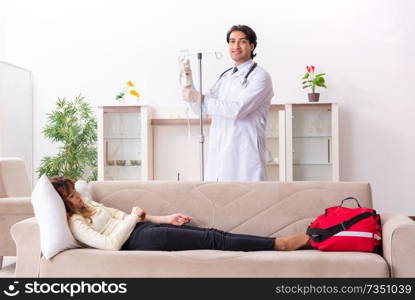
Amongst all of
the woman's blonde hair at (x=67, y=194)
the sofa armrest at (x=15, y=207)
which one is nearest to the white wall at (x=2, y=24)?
the sofa armrest at (x=15, y=207)

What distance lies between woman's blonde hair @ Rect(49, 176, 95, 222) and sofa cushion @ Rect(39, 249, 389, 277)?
29 centimetres

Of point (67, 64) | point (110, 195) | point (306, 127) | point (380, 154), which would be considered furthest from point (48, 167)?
point (380, 154)

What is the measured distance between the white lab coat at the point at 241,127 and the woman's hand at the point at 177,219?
550mm

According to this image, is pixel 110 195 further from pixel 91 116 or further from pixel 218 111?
pixel 91 116

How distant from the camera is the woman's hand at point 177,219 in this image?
325 cm

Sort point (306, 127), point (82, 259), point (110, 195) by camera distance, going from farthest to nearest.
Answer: point (306, 127) → point (110, 195) → point (82, 259)

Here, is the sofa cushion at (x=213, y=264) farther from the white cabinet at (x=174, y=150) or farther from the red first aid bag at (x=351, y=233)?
the white cabinet at (x=174, y=150)

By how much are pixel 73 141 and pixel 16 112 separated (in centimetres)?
74

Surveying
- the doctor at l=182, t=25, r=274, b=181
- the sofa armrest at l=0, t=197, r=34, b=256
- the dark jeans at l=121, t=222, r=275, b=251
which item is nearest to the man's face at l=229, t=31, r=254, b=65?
the doctor at l=182, t=25, r=274, b=181

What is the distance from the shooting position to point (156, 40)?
22.4ft

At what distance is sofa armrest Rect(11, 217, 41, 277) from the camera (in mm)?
2945

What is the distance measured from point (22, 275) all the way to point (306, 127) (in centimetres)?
405

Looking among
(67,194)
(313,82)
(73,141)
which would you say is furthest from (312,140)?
(67,194)

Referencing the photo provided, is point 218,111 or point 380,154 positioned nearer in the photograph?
point 218,111
